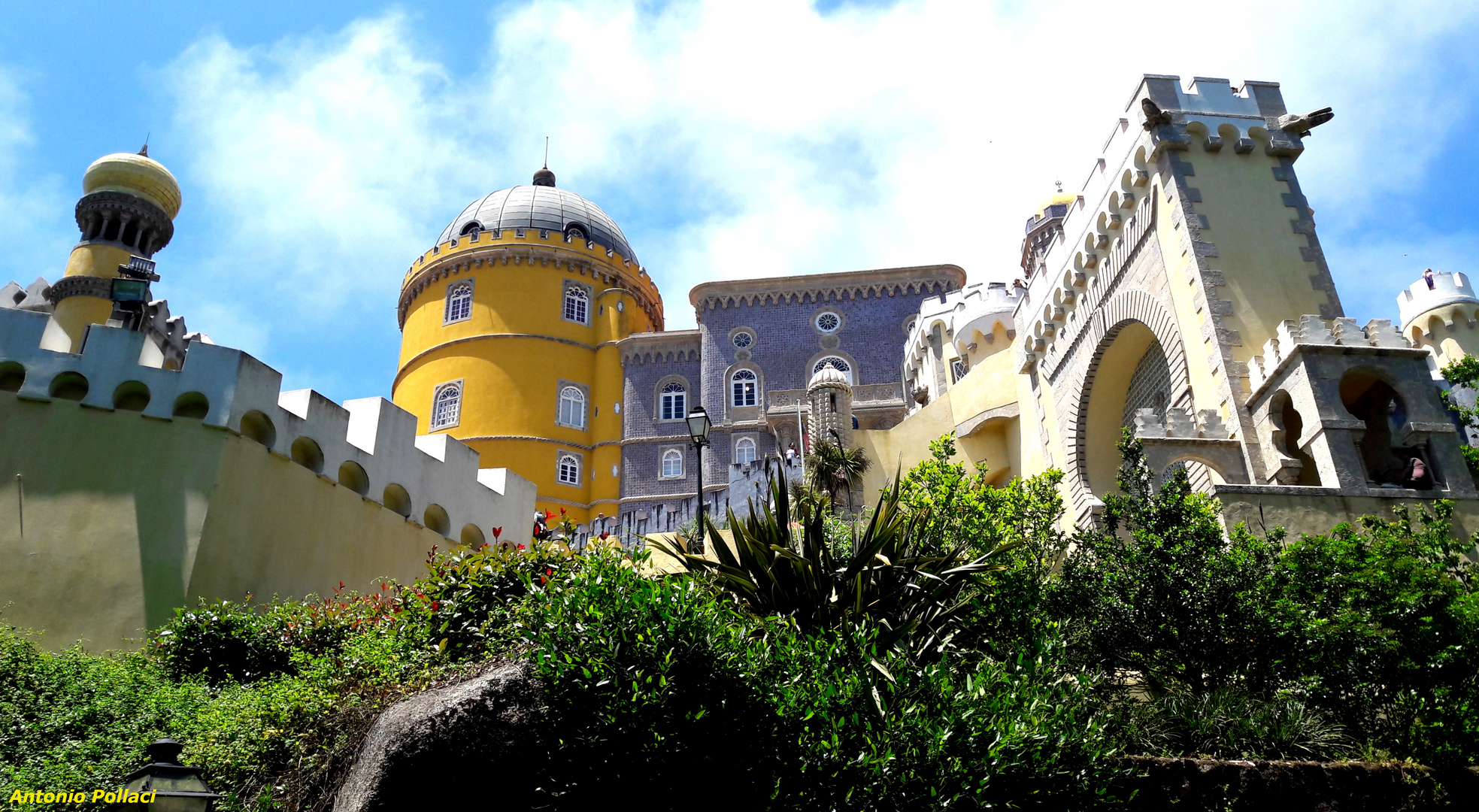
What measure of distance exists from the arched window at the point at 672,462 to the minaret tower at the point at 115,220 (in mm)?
17890

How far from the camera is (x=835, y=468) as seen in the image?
24469 mm

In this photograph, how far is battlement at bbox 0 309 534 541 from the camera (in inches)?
549

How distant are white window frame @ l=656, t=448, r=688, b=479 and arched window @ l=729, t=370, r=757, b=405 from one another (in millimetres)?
2735

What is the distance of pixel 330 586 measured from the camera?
49.3 ft

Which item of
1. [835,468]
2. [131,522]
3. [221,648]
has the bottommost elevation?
[221,648]

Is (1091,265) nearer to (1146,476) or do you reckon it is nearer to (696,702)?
(1146,476)

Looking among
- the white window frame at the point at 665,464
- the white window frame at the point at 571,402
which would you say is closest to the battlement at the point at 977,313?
the white window frame at the point at 665,464

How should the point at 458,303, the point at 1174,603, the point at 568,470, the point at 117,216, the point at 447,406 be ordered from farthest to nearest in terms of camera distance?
1. the point at 458,303
2. the point at 447,406
3. the point at 568,470
4. the point at 117,216
5. the point at 1174,603

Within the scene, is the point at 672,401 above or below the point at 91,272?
below

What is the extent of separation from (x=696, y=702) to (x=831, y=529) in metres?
5.72

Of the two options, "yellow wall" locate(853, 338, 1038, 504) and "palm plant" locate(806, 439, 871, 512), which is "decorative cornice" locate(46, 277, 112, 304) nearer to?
"palm plant" locate(806, 439, 871, 512)

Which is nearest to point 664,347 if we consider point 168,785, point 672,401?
point 672,401

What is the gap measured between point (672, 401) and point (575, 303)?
18.9 feet

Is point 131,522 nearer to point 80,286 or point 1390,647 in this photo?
point 1390,647
